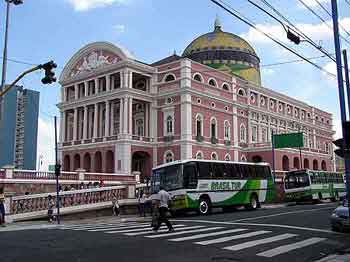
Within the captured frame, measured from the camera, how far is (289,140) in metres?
47.8

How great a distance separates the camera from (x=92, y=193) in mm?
27172

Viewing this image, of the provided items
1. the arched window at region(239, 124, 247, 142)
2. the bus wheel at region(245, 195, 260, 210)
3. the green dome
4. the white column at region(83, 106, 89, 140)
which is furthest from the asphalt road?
the green dome

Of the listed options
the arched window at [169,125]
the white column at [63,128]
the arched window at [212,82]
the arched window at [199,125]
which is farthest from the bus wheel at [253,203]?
the white column at [63,128]

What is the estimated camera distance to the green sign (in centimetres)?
4762

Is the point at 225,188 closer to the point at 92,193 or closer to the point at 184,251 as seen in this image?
the point at 92,193

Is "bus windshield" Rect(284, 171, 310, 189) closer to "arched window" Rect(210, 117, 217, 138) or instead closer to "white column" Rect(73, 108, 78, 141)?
"arched window" Rect(210, 117, 217, 138)

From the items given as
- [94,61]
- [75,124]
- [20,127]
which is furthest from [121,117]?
[20,127]

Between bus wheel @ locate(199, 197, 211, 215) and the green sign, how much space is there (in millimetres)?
25107

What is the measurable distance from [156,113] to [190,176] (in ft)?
96.9

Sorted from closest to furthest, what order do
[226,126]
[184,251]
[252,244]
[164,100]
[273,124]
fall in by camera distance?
[184,251], [252,244], [164,100], [226,126], [273,124]

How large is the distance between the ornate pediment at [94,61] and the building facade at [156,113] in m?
0.06

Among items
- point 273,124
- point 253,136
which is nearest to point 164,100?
point 253,136

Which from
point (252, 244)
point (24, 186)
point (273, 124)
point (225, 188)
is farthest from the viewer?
point (273, 124)

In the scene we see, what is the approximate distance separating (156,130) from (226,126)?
367 inches
